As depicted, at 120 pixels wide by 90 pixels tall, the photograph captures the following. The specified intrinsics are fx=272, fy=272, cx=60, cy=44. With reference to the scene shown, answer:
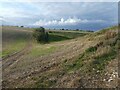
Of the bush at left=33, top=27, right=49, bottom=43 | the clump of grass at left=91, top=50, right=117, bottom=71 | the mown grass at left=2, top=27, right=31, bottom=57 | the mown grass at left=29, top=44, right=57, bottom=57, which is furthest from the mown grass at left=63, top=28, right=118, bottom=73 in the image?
the bush at left=33, top=27, right=49, bottom=43

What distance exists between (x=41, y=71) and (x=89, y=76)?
5773 millimetres

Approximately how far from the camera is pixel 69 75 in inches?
820

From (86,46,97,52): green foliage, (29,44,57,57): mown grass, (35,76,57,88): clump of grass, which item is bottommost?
(35,76,57,88): clump of grass

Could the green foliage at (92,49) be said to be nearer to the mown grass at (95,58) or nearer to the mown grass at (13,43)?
the mown grass at (95,58)

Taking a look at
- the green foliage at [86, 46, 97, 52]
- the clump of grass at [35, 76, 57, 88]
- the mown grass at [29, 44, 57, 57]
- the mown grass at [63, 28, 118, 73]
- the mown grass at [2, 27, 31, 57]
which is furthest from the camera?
the mown grass at [2, 27, 31, 57]

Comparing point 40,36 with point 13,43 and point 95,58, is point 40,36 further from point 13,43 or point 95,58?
point 95,58

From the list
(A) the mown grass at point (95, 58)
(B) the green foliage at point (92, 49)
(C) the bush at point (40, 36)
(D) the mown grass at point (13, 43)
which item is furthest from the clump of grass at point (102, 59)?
(C) the bush at point (40, 36)

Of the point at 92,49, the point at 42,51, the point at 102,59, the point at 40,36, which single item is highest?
the point at 40,36

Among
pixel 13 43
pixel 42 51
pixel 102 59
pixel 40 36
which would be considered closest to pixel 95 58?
pixel 102 59

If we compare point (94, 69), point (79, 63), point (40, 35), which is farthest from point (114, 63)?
point (40, 35)

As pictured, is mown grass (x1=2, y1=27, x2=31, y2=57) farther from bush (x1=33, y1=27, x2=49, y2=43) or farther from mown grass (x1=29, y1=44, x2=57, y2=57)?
mown grass (x1=29, y1=44, x2=57, y2=57)

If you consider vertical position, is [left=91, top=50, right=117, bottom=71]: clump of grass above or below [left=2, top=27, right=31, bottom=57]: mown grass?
above

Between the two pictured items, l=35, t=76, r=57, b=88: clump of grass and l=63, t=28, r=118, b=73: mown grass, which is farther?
l=63, t=28, r=118, b=73: mown grass

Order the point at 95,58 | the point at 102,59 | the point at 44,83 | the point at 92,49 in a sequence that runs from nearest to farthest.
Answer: the point at 44,83 → the point at 102,59 → the point at 95,58 → the point at 92,49
